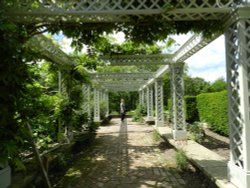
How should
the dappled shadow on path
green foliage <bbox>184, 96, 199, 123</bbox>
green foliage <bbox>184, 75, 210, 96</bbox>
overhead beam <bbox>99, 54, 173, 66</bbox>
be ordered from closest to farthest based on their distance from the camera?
the dappled shadow on path < overhead beam <bbox>99, 54, 173, 66</bbox> < green foliage <bbox>184, 96, 199, 123</bbox> < green foliage <bbox>184, 75, 210, 96</bbox>

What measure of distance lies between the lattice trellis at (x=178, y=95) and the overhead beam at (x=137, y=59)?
0.42 m

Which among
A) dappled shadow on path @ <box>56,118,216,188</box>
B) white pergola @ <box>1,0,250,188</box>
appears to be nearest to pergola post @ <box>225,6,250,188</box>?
white pergola @ <box>1,0,250,188</box>

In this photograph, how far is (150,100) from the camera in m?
20.8

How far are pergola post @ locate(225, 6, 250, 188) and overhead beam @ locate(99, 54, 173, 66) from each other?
5024 mm

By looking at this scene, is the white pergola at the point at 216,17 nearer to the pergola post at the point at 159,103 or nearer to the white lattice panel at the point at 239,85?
the white lattice panel at the point at 239,85

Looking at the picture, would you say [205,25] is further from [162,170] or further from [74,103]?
[74,103]

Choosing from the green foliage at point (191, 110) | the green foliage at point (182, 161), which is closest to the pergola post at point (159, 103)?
the green foliage at point (191, 110)

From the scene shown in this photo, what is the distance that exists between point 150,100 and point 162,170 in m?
14.6

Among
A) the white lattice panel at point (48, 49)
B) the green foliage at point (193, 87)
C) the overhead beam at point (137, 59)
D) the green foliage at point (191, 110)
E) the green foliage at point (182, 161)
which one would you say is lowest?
the green foliage at point (182, 161)

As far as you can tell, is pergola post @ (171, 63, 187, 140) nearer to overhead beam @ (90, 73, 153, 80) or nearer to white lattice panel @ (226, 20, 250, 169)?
overhead beam @ (90, 73, 153, 80)

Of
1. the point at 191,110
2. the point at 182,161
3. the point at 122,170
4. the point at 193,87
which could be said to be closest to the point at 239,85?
the point at 182,161

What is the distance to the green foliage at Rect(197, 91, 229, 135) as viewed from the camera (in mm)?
10956

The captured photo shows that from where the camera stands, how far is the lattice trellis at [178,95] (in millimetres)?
9773

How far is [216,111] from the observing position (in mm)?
12258
